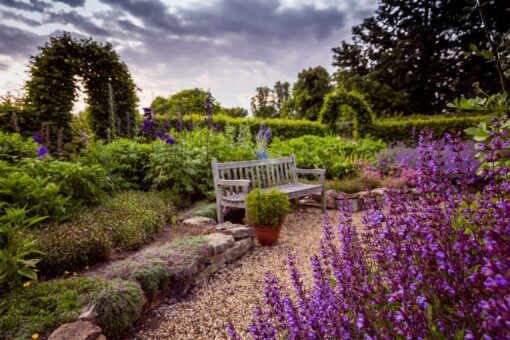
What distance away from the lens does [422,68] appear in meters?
23.0

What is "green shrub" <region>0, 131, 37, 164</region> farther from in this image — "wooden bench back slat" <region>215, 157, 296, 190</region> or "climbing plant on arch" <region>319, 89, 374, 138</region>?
"climbing plant on arch" <region>319, 89, 374, 138</region>

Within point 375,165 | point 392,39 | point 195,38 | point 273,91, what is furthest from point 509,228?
point 273,91

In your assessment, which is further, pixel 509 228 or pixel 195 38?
pixel 195 38

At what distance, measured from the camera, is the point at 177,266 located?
9.50 ft

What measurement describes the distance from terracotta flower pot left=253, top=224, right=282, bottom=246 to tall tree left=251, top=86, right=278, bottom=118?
47528 mm

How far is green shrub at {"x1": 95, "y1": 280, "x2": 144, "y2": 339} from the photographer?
2139mm

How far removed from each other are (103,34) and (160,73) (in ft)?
5.35

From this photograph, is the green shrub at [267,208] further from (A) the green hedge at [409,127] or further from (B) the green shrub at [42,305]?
(A) the green hedge at [409,127]

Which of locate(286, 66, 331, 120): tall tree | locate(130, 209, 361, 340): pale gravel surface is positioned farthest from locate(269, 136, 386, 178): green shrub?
locate(286, 66, 331, 120): tall tree

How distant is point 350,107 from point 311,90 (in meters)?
21.5

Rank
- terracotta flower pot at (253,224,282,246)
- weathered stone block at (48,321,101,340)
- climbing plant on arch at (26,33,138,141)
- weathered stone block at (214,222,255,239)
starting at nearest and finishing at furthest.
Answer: weathered stone block at (48,321,101,340) → weathered stone block at (214,222,255,239) → terracotta flower pot at (253,224,282,246) → climbing plant on arch at (26,33,138,141)

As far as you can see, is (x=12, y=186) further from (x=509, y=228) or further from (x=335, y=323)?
(x=509, y=228)

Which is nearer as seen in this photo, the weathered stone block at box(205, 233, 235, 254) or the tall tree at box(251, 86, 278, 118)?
the weathered stone block at box(205, 233, 235, 254)

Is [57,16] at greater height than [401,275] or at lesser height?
greater
